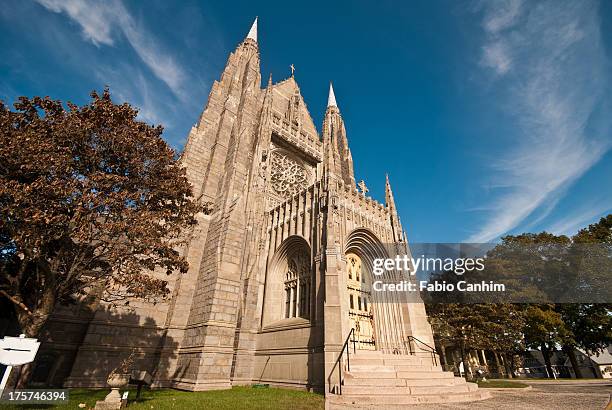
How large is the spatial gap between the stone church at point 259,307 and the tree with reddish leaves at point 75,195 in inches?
98.8

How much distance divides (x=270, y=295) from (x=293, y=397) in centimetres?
666

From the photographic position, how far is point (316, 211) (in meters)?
15.3

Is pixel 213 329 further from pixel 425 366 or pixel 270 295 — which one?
pixel 425 366

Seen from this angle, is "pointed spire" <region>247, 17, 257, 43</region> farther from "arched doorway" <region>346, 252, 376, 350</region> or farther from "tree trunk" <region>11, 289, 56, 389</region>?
"tree trunk" <region>11, 289, 56, 389</region>

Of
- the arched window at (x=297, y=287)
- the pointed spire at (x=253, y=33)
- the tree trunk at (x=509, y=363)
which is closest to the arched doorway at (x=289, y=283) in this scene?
the arched window at (x=297, y=287)

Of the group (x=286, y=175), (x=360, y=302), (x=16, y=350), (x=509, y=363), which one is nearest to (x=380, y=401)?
(x=360, y=302)

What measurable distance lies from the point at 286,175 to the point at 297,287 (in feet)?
37.2

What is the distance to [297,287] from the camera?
15.6 metres

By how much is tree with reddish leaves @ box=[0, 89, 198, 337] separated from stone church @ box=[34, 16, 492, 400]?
251 cm

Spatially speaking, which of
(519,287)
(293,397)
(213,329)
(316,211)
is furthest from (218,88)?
(519,287)

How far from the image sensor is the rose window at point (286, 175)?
76.2 feet

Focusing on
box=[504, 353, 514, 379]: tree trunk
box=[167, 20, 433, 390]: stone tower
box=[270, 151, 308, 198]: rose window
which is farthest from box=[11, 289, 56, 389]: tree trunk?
box=[504, 353, 514, 379]: tree trunk

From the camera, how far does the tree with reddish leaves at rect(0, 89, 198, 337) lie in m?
7.55

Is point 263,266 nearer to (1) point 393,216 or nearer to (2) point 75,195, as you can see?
(1) point 393,216
